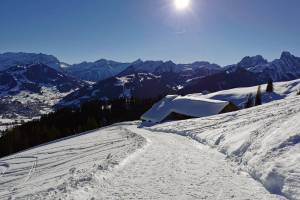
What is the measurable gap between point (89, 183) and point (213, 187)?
4620 millimetres

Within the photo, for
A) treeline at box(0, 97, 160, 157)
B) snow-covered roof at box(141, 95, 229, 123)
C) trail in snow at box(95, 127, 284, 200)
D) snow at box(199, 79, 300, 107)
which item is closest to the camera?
trail in snow at box(95, 127, 284, 200)

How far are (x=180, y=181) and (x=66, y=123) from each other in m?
106

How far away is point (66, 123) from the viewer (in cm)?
11281

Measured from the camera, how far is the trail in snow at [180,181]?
34.0ft

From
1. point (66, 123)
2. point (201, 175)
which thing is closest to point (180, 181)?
point (201, 175)

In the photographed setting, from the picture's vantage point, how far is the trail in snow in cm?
1038

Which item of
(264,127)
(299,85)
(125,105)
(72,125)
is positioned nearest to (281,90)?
(299,85)

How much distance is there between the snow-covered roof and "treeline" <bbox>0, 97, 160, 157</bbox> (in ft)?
102

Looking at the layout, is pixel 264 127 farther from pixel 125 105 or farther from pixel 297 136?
pixel 125 105

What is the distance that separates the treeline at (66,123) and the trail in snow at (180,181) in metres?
81.9

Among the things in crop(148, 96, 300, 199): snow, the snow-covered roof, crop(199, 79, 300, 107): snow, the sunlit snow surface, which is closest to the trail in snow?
the sunlit snow surface

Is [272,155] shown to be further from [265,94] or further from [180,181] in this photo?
[265,94]

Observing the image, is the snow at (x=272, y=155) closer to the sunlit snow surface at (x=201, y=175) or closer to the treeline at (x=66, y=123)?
the sunlit snow surface at (x=201, y=175)

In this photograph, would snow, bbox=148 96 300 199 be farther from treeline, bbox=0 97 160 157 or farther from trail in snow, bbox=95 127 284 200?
treeline, bbox=0 97 160 157
